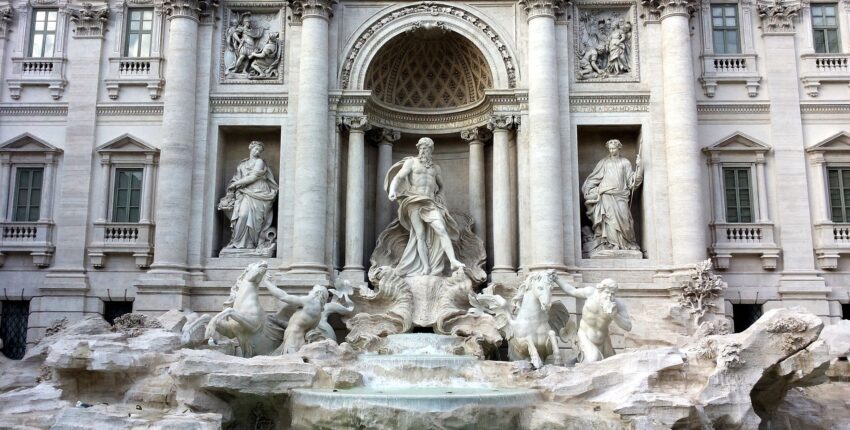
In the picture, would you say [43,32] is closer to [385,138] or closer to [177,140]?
[177,140]

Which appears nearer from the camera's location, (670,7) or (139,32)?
(670,7)

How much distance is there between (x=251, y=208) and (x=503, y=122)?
7.30 m

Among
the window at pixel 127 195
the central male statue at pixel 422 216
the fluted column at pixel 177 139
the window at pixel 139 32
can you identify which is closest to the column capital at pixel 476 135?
the central male statue at pixel 422 216

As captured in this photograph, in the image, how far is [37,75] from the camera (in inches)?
846

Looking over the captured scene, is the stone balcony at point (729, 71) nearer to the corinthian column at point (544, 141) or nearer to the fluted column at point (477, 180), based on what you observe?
the corinthian column at point (544, 141)

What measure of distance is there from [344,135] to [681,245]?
31.3 ft

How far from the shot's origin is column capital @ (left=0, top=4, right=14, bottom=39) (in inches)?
849

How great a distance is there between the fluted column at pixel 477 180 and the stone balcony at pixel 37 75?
38.7 feet

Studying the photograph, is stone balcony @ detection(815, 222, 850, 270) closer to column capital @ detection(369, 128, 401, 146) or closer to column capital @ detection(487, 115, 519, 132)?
column capital @ detection(487, 115, 519, 132)

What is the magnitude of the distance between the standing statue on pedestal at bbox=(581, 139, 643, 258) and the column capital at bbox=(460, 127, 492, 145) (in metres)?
3.36

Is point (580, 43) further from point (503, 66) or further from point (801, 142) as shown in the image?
point (801, 142)

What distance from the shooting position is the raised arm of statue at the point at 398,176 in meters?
19.0

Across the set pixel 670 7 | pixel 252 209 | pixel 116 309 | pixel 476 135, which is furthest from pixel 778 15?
pixel 116 309

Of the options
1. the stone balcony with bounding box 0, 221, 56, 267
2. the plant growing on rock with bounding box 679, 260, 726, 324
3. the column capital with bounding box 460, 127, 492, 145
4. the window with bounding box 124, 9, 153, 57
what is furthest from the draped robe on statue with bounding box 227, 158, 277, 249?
the plant growing on rock with bounding box 679, 260, 726, 324
